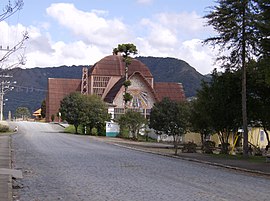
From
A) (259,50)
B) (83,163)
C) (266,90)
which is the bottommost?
(83,163)

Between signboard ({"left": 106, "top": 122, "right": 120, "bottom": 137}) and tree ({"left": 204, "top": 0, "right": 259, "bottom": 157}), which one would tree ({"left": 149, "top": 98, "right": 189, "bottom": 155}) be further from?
tree ({"left": 204, "top": 0, "right": 259, "bottom": 157})

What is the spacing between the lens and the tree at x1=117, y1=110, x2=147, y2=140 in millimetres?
66375

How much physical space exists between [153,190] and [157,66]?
15522 cm

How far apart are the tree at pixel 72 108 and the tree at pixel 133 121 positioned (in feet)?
26.2

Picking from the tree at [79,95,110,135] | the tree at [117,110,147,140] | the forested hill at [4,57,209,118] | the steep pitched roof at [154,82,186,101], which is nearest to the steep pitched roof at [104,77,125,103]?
the steep pitched roof at [154,82,186,101]

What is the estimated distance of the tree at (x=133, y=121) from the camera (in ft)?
218

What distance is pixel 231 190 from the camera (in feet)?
50.1

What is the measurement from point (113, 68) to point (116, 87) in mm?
11429

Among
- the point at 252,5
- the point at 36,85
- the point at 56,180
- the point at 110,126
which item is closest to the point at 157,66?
the point at 36,85

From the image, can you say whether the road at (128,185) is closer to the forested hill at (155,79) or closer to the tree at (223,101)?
the tree at (223,101)

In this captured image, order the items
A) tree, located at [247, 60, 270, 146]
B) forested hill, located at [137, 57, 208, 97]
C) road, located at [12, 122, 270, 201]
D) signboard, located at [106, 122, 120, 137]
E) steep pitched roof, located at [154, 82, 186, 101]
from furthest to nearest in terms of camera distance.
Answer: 1. forested hill, located at [137, 57, 208, 97]
2. steep pitched roof, located at [154, 82, 186, 101]
3. signboard, located at [106, 122, 120, 137]
4. tree, located at [247, 60, 270, 146]
5. road, located at [12, 122, 270, 201]

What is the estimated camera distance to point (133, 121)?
67.0 metres

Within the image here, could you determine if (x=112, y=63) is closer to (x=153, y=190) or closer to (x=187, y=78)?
(x=187, y=78)

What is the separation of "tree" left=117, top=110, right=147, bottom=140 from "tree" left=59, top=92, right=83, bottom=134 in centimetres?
799
